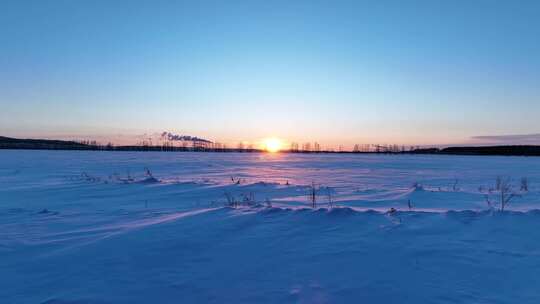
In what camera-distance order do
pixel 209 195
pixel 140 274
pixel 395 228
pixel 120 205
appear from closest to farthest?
pixel 140 274 → pixel 395 228 → pixel 120 205 → pixel 209 195

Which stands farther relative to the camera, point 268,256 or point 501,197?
point 501,197

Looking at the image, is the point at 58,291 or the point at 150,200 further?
the point at 150,200

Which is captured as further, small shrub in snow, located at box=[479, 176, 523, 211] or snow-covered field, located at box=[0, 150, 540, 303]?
small shrub in snow, located at box=[479, 176, 523, 211]

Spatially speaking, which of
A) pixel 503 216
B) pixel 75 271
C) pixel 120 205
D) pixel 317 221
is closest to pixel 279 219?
pixel 317 221

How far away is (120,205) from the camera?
25.2 feet

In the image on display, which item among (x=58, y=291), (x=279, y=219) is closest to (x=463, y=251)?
(x=279, y=219)

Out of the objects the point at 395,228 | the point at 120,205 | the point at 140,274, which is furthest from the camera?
the point at 120,205

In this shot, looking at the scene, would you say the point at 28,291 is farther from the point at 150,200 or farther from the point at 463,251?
the point at 150,200

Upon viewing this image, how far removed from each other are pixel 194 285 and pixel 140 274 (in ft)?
1.98

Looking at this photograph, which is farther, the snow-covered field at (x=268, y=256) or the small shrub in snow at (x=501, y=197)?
the small shrub in snow at (x=501, y=197)

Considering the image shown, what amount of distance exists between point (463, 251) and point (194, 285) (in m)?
2.80

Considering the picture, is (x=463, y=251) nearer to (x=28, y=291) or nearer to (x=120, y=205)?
(x=28, y=291)

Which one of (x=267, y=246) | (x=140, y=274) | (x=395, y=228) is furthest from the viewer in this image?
(x=395, y=228)

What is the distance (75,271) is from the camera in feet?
11.1
